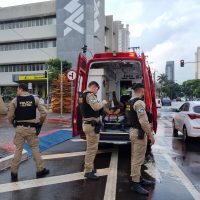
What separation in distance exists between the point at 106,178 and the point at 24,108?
1993mm

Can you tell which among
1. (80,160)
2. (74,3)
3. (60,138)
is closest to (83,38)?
(74,3)

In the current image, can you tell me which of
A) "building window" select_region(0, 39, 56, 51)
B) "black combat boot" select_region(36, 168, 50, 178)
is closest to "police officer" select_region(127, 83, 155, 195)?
"black combat boot" select_region(36, 168, 50, 178)

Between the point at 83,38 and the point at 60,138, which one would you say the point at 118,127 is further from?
the point at 83,38

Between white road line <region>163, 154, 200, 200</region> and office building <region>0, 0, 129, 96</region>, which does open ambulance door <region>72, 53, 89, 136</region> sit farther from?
office building <region>0, 0, 129, 96</region>

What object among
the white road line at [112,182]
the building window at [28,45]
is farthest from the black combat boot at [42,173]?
the building window at [28,45]

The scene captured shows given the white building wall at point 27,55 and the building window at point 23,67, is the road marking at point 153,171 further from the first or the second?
the building window at point 23,67

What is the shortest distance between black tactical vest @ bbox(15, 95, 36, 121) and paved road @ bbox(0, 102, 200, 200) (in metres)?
1.16

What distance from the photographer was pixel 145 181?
566 cm

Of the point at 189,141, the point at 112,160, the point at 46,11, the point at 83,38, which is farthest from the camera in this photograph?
the point at 46,11

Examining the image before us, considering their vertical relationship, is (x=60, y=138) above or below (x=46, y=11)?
below

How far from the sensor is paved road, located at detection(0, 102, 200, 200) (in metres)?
5.14

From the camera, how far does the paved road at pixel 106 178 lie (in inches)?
202

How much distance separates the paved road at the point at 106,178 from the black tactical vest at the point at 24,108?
1.16 metres

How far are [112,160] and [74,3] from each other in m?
43.6
